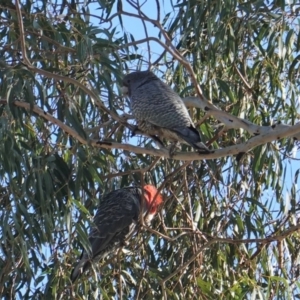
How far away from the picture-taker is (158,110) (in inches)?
166

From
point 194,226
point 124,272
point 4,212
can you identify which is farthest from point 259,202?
point 4,212

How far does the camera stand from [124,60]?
4.46 m

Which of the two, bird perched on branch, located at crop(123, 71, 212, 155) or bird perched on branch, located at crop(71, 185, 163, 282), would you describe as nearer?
bird perched on branch, located at crop(123, 71, 212, 155)

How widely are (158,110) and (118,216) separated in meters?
0.77

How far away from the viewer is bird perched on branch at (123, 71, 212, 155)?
3.98 m

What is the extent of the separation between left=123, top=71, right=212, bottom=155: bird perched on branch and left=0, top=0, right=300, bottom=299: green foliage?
0.11m

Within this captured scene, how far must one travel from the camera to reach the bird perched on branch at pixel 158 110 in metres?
3.98

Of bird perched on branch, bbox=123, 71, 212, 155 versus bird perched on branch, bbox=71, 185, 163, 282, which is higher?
bird perched on branch, bbox=123, 71, 212, 155

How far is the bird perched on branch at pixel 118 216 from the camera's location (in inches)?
180

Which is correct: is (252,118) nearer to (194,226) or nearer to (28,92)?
(194,226)

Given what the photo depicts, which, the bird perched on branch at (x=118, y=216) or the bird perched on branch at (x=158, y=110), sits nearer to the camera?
the bird perched on branch at (x=158, y=110)

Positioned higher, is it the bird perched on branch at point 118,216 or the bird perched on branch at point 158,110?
the bird perched on branch at point 158,110

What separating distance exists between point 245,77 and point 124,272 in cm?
106

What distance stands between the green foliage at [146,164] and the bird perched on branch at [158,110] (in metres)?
0.11
